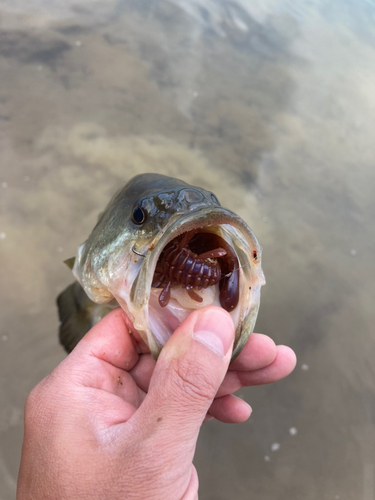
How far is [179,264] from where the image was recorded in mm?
1336

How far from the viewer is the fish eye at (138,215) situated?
1530 mm

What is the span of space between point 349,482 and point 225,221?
2.43 metres

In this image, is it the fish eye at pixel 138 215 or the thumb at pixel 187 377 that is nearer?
the thumb at pixel 187 377

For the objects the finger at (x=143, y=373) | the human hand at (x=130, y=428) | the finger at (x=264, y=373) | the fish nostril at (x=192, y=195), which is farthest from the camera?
the finger at (x=264, y=373)

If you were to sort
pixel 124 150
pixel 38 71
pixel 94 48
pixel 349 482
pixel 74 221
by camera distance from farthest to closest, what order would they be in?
1. pixel 94 48
2. pixel 38 71
3. pixel 124 150
4. pixel 74 221
5. pixel 349 482

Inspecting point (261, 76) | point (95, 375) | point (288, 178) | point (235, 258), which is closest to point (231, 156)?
point (288, 178)

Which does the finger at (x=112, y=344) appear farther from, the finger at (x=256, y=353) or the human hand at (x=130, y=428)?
the finger at (x=256, y=353)

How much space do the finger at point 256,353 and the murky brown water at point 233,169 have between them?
39.3 inches

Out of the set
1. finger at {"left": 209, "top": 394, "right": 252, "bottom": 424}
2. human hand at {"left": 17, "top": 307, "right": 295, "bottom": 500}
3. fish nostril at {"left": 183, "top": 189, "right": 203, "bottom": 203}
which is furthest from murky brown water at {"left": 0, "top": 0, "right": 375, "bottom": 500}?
fish nostril at {"left": 183, "top": 189, "right": 203, "bottom": 203}

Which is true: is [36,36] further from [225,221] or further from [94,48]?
[225,221]

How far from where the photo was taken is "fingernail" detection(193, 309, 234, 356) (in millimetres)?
1201

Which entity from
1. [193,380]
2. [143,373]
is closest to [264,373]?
[143,373]

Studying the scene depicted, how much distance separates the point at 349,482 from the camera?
2.54m

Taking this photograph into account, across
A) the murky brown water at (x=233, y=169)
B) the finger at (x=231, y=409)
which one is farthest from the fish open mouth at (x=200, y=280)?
the murky brown water at (x=233, y=169)
